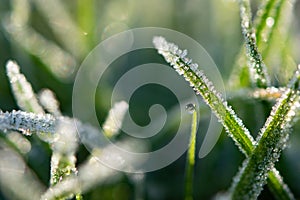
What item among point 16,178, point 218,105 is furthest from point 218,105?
point 16,178

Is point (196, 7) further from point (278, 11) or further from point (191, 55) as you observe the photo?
point (278, 11)

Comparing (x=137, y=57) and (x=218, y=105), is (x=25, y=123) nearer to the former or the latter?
(x=218, y=105)

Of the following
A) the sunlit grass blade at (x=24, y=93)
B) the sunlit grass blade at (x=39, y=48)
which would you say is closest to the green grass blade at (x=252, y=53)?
the sunlit grass blade at (x=24, y=93)

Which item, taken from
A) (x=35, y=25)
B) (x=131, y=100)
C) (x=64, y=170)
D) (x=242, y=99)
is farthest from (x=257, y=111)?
(x=35, y=25)

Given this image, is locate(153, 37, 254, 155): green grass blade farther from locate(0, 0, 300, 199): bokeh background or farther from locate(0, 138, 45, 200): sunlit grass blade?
locate(0, 138, 45, 200): sunlit grass blade

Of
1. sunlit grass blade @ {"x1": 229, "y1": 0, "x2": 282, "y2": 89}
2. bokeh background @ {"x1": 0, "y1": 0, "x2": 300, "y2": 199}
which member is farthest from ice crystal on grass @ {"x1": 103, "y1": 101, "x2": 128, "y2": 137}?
sunlit grass blade @ {"x1": 229, "y1": 0, "x2": 282, "y2": 89}

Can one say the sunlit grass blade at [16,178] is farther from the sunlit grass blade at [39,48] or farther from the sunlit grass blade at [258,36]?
Answer: the sunlit grass blade at [258,36]

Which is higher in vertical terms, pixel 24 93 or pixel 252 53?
pixel 24 93
